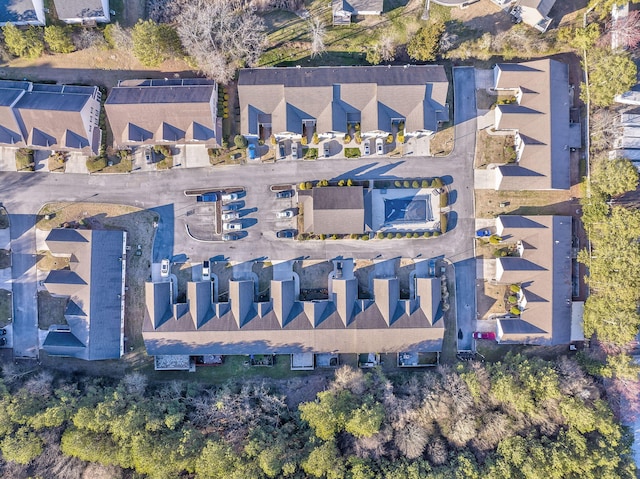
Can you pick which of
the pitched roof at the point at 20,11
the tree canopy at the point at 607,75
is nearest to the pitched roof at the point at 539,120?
the tree canopy at the point at 607,75

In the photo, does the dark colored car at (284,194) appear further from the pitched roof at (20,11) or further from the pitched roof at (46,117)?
the pitched roof at (20,11)

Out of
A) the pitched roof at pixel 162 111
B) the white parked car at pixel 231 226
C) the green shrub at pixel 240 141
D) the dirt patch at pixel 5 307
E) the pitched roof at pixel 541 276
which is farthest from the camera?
the dirt patch at pixel 5 307

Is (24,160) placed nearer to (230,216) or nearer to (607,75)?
(230,216)

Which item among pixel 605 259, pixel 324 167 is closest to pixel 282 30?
pixel 324 167

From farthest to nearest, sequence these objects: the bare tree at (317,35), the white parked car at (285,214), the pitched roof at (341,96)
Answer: the white parked car at (285,214) < the bare tree at (317,35) < the pitched roof at (341,96)

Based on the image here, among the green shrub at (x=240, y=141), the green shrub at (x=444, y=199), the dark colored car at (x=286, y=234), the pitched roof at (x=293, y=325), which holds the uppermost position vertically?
the green shrub at (x=240, y=141)

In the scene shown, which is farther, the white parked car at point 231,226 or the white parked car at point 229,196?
the white parked car at point 229,196

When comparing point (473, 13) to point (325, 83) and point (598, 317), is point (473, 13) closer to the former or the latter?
point (325, 83)

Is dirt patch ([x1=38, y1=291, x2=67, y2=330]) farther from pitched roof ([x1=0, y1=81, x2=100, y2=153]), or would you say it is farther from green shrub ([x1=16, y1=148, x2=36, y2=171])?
pitched roof ([x1=0, y1=81, x2=100, y2=153])

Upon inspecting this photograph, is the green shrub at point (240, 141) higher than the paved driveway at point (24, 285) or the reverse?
higher
